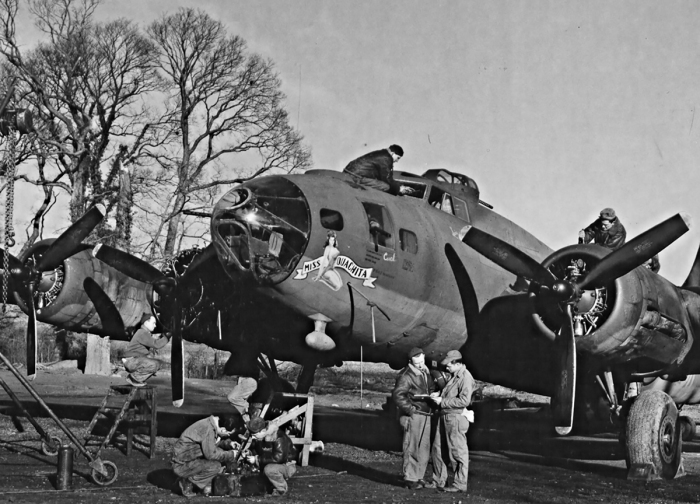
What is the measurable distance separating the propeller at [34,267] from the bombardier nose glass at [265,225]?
4.13 metres

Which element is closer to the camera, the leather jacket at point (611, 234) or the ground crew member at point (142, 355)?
the ground crew member at point (142, 355)

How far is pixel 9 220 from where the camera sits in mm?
11938

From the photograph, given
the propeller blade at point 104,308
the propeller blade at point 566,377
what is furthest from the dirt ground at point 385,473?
the propeller blade at point 104,308

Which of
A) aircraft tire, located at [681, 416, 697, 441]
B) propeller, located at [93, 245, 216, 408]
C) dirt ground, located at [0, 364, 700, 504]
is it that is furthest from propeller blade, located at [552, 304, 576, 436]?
propeller, located at [93, 245, 216, 408]

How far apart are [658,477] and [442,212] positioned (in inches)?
229

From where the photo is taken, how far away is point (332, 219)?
12461 millimetres

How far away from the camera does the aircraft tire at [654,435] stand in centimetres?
1299

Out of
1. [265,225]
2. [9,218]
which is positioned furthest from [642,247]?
[9,218]

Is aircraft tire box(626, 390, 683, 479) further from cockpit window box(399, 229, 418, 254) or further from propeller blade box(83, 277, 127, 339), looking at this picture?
propeller blade box(83, 277, 127, 339)

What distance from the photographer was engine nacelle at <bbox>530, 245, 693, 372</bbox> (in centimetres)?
1360

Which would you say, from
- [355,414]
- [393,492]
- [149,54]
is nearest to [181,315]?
[393,492]

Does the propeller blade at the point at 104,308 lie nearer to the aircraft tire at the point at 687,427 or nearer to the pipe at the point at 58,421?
the pipe at the point at 58,421

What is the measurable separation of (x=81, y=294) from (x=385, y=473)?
7548mm

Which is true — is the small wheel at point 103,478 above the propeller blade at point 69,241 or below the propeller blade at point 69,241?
below
